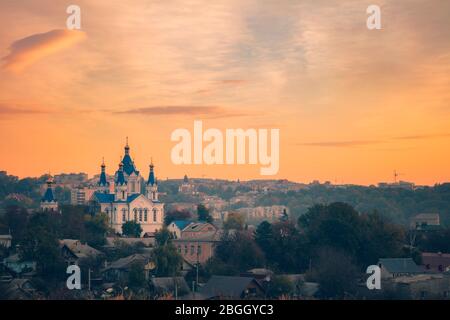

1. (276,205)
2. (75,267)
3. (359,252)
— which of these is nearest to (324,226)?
(359,252)

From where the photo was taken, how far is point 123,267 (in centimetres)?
5078

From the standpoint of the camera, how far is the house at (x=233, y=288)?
4216 centimetres

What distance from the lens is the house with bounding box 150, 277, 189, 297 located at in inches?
1698

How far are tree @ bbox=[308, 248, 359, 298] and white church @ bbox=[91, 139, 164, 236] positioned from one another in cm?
3315

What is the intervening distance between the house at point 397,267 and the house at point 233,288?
8006 mm

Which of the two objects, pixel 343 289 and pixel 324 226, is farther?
pixel 324 226

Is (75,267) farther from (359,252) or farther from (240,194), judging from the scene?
(240,194)

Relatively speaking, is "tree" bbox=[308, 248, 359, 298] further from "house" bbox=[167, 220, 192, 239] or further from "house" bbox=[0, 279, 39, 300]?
"house" bbox=[167, 220, 192, 239]

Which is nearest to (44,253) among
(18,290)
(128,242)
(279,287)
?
(18,290)

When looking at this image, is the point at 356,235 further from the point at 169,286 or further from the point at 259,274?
the point at 169,286

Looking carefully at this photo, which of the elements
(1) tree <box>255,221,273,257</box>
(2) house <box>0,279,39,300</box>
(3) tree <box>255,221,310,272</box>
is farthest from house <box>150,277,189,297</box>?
(1) tree <box>255,221,273,257</box>

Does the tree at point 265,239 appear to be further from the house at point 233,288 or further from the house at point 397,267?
the house at point 233,288
